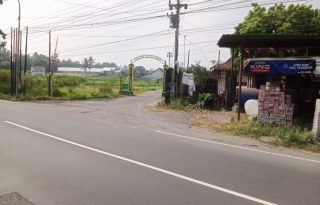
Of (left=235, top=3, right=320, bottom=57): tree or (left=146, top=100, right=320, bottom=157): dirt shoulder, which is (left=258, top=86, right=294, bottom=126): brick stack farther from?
(left=235, top=3, right=320, bottom=57): tree

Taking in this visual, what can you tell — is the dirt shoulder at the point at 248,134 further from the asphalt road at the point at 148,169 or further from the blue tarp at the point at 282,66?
the blue tarp at the point at 282,66

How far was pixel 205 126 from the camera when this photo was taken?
15789mm

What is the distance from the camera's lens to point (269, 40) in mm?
17141

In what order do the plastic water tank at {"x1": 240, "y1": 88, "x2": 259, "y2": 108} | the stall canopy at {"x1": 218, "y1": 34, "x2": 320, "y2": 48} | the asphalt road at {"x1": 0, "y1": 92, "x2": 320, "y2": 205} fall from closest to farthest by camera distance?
the asphalt road at {"x1": 0, "y1": 92, "x2": 320, "y2": 205} → the stall canopy at {"x1": 218, "y1": 34, "x2": 320, "y2": 48} → the plastic water tank at {"x1": 240, "y1": 88, "x2": 259, "y2": 108}

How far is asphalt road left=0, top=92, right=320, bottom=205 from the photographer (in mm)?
6137

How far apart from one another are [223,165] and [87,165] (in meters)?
2.90

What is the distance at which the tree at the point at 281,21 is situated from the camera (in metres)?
25.4

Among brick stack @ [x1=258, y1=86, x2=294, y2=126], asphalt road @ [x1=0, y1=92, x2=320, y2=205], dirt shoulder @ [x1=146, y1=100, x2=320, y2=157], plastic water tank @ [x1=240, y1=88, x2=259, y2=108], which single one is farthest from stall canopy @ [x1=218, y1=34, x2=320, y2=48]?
asphalt road @ [x1=0, y1=92, x2=320, y2=205]

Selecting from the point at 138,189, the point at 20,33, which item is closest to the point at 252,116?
the point at 138,189

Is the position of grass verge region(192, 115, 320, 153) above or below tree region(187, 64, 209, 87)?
below

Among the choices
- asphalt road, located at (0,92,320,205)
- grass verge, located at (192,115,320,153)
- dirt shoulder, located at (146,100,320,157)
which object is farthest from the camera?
grass verge, located at (192,115,320,153)

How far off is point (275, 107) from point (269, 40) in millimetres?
3606

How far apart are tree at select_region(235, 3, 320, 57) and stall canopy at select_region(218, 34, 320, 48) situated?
227 inches

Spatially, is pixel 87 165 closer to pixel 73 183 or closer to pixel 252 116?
pixel 73 183
